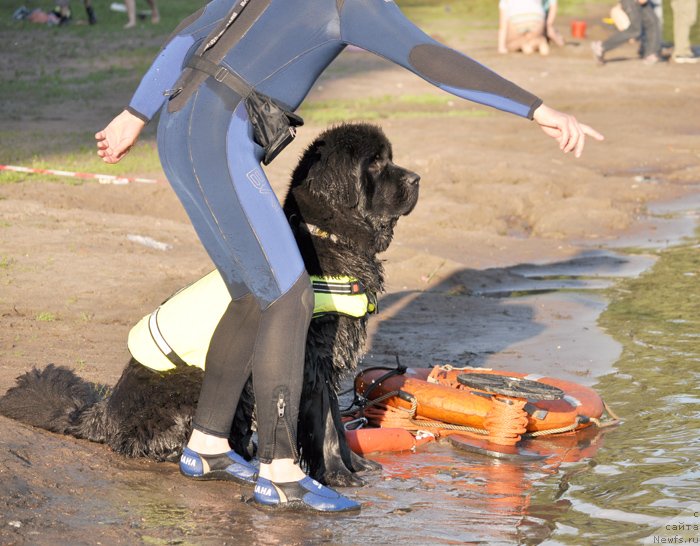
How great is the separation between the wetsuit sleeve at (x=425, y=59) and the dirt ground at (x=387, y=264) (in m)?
1.68

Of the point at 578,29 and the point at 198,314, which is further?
the point at 578,29

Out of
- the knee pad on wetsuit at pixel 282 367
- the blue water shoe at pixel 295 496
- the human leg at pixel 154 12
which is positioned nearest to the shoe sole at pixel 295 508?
the blue water shoe at pixel 295 496

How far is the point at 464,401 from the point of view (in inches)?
231

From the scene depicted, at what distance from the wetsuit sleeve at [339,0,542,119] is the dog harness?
102 centimetres

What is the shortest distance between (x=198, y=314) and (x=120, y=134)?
31.8 inches

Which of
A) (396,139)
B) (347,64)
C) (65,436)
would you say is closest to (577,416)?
(65,436)

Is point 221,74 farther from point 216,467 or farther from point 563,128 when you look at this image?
point 216,467

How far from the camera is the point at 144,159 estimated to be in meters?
12.6

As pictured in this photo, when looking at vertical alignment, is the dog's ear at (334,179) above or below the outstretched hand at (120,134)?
below

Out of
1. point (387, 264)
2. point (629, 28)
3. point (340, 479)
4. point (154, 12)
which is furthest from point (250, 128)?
point (154, 12)

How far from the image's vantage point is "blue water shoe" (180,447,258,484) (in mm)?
4859

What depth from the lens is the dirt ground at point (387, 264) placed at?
455 centimetres

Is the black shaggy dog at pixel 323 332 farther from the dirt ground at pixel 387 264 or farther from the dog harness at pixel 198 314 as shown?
the dirt ground at pixel 387 264

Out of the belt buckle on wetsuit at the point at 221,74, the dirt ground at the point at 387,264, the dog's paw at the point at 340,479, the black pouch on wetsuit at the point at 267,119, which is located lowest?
the dirt ground at the point at 387,264
